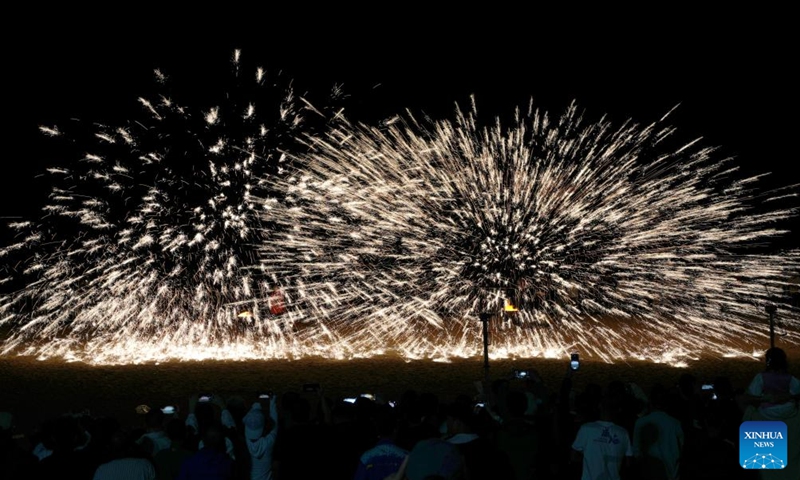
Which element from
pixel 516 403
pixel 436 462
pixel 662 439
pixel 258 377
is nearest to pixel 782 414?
pixel 662 439

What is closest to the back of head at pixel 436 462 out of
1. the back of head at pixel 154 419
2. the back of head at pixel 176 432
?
the back of head at pixel 176 432

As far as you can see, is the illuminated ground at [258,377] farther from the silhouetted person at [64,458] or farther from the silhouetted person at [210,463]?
the silhouetted person at [210,463]

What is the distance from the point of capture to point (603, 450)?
724 cm

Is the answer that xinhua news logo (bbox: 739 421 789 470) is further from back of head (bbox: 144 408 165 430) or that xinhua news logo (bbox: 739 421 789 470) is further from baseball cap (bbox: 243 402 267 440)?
back of head (bbox: 144 408 165 430)

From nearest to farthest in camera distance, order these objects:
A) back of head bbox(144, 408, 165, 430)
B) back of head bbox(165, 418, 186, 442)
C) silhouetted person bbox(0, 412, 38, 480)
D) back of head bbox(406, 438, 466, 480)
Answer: back of head bbox(406, 438, 466, 480) → silhouetted person bbox(0, 412, 38, 480) → back of head bbox(165, 418, 186, 442) → back of head bbox(144, 408, 165, 430)

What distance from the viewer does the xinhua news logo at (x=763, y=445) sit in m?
6.80

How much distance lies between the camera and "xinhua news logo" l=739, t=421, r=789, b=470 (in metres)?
6.80

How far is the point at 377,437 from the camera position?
7836mm

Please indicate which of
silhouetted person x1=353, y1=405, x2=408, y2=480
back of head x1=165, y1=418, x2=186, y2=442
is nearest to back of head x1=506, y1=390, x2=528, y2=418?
silhouetted person x1=353, y1=405, x2=408, y2=480

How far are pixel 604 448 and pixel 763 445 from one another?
1.11 meters

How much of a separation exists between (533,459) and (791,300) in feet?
105

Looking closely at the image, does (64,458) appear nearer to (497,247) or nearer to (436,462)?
(436,462)

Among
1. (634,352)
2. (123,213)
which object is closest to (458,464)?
(634,352)

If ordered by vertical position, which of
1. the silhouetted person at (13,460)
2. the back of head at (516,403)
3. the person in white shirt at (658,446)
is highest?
the back of head at (516,403)
